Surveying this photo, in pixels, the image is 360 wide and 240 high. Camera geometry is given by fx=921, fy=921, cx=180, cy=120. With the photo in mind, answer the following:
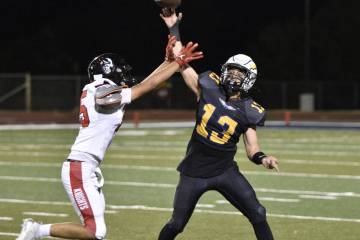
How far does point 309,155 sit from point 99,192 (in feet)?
37.0

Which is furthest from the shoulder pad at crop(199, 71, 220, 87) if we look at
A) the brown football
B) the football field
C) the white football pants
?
the football field

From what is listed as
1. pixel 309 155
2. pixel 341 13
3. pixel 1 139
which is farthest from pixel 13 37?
pixel 309 155

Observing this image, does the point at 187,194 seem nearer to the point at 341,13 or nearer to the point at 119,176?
the point at 119,176

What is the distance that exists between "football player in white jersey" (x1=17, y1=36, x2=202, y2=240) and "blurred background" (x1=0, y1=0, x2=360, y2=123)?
2532 cm

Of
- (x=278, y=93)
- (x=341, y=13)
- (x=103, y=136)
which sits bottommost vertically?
(x=278, y=93)

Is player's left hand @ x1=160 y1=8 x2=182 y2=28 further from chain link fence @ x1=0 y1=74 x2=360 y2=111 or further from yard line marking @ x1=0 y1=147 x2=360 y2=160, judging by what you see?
chain link fence @ x1=0 y1=74 x2=360 y2=111

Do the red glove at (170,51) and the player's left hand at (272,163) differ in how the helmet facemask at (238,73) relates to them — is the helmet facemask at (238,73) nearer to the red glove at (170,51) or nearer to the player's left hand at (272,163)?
the red glove at (170,51)

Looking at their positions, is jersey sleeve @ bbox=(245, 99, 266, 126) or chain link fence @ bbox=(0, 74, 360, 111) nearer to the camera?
jersey sleeve @ bbox=(245, 99, 266, 126)

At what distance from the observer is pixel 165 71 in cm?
674

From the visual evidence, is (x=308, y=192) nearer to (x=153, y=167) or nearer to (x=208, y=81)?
(x=153, y=167)

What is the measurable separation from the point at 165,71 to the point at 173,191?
5568mm

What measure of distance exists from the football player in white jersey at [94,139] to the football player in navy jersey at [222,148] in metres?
0.45

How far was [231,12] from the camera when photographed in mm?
50875

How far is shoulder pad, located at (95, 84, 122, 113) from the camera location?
6.50 m
